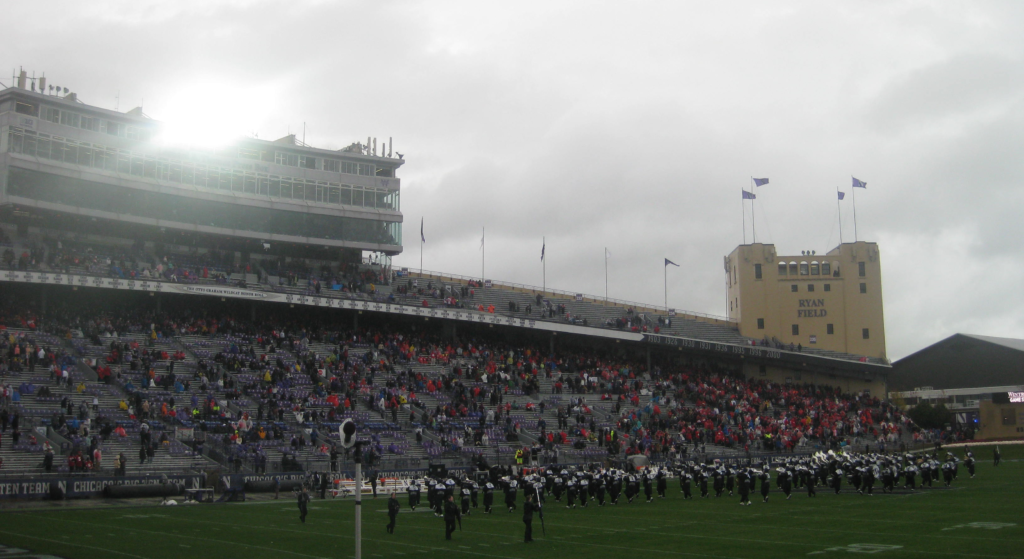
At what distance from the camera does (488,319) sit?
198 ft

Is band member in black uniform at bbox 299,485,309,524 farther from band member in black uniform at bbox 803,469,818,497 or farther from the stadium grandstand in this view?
band member in black uniform at bbox 803,469,818,497

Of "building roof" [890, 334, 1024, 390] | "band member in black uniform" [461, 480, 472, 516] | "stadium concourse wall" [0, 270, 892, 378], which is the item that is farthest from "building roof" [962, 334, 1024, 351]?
"band member in black uniform" [461, 480, 472, 516]

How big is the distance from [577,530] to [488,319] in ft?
114

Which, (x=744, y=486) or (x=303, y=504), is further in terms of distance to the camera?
(x=744, y=486)

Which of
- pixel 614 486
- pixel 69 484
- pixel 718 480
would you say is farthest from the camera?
pixel 718 480

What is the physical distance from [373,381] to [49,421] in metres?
17.1

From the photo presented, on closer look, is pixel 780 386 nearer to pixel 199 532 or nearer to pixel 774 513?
pixel 774 513

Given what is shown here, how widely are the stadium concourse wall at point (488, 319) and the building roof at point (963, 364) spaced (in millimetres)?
12394

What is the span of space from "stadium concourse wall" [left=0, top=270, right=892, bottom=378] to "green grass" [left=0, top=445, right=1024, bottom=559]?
61.5 ft

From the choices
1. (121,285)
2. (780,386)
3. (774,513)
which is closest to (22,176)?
(121,285)

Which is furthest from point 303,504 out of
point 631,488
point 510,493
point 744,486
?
point 744,486

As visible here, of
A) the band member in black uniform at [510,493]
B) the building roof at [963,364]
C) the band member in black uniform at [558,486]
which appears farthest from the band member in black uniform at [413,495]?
the building roof at [963,364]

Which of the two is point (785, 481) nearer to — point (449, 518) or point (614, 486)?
point (614, 486)

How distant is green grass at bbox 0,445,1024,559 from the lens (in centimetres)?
2142
